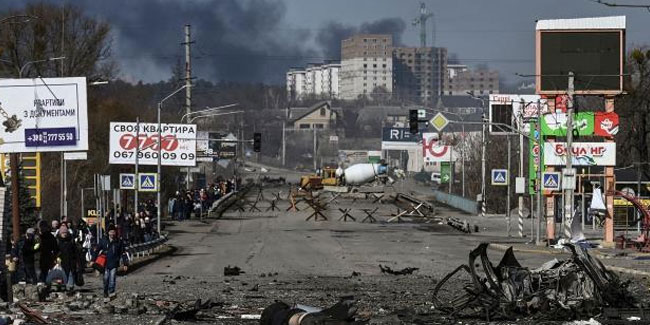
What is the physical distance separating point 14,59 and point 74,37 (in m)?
10.4

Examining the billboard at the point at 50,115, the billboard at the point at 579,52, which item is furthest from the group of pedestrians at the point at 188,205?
the billboard at the point at 50,115

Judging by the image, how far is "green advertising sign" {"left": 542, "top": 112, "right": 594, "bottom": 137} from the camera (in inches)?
2430

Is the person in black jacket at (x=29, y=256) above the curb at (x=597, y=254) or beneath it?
above

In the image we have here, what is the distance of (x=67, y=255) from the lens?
114 ft

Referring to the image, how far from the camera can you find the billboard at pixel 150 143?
75188 millimetres

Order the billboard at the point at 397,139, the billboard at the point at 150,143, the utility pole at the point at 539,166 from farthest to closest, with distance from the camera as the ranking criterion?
the billboard at the point at 397,139, the billboard at the point at 150,143, the utility pole at the point at 539,166

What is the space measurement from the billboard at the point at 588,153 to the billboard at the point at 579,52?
2.44 metres

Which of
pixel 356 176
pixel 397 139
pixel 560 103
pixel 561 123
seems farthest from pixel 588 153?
pixel 397 139

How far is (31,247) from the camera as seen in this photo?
3556 cm

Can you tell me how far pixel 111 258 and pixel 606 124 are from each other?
1286 inches

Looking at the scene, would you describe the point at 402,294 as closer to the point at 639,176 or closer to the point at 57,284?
the point at 57,284

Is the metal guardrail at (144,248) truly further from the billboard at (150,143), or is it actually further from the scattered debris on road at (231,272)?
the billboard at (150,143)

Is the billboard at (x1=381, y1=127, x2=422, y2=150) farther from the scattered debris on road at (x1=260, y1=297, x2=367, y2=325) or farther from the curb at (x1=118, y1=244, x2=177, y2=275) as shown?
the scattered debris on road at (x1=260, y1=297, x2=367, y2=325)

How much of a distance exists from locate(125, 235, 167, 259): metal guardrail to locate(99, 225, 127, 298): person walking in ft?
39.2
